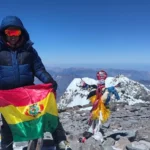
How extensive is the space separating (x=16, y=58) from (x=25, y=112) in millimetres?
1008

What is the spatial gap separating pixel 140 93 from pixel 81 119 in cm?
1126

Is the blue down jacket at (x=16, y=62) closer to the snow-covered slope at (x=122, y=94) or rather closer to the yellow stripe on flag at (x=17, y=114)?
the yellow stripe on flag at (x=17, y=114)

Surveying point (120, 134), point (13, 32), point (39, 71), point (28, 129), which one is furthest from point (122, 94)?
point (13, 32)

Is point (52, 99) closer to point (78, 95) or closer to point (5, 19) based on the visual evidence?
point (5, 19)

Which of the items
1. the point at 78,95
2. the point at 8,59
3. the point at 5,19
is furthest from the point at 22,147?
the point at 78,95

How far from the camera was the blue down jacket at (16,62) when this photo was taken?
5.82 m

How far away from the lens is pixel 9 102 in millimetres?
5844

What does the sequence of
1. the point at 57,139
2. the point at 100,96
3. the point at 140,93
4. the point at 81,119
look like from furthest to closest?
the point at 140,93, the point at 81,119, the point at 100,96, the point at 57,139

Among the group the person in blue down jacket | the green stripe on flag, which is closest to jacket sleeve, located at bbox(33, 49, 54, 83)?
the person in blue down jacket

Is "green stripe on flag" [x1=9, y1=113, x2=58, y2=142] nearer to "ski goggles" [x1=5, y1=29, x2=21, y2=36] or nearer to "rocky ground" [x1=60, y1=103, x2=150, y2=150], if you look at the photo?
"ski goggles" [x1=5, y1=29, x2=21, y2=36]

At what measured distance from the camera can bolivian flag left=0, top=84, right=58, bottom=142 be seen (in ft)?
19.0

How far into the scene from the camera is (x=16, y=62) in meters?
5.85

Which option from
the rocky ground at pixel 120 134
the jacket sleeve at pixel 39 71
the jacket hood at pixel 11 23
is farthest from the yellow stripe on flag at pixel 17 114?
the rocky ground at pixel 120 134

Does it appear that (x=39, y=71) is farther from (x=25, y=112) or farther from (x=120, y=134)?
(x=120, y=134)
